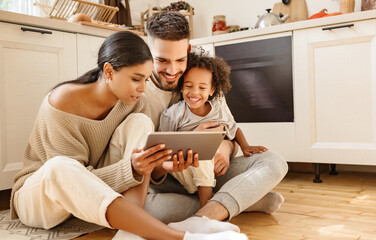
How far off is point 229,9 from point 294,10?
1.84ft

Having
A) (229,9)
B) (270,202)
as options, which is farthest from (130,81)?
(229,9)

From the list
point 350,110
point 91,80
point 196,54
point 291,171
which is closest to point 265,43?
point 350,110

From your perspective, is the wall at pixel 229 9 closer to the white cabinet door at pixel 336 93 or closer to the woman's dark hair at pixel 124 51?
the white cabinet door at pixel 336 93

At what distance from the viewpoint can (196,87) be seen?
1.55 metres

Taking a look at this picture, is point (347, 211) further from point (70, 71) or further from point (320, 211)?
point (70, 71)

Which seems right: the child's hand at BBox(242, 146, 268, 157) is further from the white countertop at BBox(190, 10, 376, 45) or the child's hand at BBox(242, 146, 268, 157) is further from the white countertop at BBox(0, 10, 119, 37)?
the white countertop at BBox(0, 10, 119, 37)

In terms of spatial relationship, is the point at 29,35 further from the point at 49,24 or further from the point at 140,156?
the point at 140,156

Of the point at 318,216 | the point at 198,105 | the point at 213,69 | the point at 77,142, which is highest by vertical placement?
the point at 213,69

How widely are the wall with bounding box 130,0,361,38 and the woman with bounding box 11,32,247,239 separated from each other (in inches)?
70.9

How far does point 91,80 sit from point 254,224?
2.64 ft

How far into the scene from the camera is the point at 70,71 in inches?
82.8

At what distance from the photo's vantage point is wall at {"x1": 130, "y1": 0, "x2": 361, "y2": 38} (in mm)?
2678

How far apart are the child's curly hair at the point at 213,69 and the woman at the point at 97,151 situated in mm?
295

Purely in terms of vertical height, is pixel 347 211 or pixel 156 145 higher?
pixel 156 145
